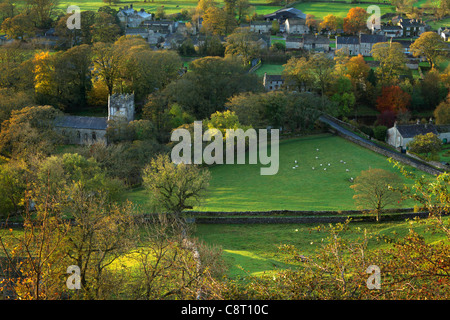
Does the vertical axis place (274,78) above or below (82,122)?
above

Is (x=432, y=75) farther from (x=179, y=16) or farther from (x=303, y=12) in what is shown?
(x=179, y=16)

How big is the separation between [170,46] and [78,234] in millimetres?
68569

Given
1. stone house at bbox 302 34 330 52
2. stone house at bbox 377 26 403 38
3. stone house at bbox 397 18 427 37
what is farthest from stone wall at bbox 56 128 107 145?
stone house at bbox 397 18 427 37

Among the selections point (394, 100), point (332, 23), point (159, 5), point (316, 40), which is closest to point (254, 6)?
point (159, 5)

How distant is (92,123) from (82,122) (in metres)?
1.08

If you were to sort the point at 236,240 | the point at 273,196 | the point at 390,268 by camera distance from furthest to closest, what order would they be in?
the point at 273,196
the point at 236,240
the point at 390,268

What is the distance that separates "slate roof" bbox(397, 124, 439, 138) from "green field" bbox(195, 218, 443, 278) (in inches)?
876

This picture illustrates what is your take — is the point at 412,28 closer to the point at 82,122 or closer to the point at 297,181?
the point at 297,181

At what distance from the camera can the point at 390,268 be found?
1497 centimetres

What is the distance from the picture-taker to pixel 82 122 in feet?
178

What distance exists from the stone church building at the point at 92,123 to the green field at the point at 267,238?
2258 centimetres

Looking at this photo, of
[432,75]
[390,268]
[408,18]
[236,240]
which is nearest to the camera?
[390,268]

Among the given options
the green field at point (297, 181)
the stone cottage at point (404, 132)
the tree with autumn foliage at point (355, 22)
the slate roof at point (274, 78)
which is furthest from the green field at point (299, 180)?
the tree with autumn foliage at point (355, 22)
